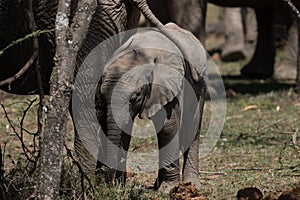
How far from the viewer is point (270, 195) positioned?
5.49m

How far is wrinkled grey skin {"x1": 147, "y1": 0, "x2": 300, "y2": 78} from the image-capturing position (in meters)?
9.88

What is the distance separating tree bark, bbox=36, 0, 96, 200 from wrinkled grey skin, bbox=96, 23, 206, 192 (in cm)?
113

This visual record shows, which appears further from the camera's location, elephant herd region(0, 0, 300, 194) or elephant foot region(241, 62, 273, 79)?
elephant foot region(241, 62, 273, 79)

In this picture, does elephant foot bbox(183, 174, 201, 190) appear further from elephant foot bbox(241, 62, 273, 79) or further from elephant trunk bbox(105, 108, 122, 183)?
elephant foot bbox(241, 62, 273, 79)

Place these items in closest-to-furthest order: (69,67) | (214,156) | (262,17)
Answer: (69,67), (214,156), (262,17)

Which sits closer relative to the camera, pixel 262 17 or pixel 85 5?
pixel 85 5

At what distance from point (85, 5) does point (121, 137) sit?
4.74 ft

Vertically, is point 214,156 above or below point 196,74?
below

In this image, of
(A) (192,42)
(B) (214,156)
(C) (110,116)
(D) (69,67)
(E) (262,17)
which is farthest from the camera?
(E) (262,17)

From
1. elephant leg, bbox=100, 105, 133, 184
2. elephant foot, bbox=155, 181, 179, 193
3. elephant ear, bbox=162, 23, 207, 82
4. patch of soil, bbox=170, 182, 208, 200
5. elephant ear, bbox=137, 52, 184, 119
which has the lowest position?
elephant foot, bbox=155, 181, 179, 193

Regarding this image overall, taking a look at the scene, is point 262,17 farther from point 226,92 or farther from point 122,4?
point 122,4

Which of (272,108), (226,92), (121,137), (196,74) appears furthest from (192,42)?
(226,92)

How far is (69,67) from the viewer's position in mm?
4879

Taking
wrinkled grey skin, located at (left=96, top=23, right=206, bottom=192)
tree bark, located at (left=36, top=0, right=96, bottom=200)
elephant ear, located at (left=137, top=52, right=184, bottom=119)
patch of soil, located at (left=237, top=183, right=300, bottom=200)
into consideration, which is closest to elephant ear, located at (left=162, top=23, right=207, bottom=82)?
wrinkled grey skin, located at (left=96, top=23, right=206, bottom=192)
